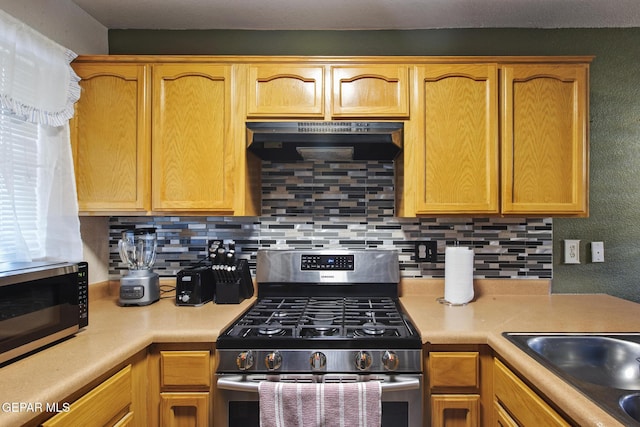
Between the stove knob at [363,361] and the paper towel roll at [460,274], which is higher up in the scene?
the paper towel roll at [460,274]

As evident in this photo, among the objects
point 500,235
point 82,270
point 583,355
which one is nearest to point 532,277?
point 500,235

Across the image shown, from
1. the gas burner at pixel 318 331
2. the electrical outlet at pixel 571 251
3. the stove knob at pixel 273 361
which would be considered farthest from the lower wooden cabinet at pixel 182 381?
the electrical outlet at pixel 571 251

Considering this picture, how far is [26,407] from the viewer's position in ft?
2.89

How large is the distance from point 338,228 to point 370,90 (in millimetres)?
755

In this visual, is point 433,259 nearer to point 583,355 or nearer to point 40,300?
point 583,355

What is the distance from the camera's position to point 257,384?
53.4 inches

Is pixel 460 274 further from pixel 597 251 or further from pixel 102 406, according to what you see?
pixel 102 406

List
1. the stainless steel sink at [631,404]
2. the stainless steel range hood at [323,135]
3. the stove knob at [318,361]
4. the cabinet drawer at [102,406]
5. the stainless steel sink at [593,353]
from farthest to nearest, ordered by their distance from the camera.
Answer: the stainless steel range hood at [323,135]
the stove knob at [318,361]
the stainless steel sink at [593,353]
the cabinet drawer at [102,406]
the stainless steel sink at [631,404]

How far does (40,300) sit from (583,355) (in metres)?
1.87

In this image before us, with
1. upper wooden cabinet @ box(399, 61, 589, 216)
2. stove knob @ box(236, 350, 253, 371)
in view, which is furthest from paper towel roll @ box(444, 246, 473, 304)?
stove knob @ box(236, 350, 253, 371)

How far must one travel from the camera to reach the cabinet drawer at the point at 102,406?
102 cm

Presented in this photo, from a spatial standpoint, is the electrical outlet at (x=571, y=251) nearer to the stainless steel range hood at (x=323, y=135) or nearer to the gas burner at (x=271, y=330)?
the stainless steel range hood at (x=323, y=135)

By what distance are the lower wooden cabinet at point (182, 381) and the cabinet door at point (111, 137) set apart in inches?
28.7

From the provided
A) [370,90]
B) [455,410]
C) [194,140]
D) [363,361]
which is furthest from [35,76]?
[455,410]
